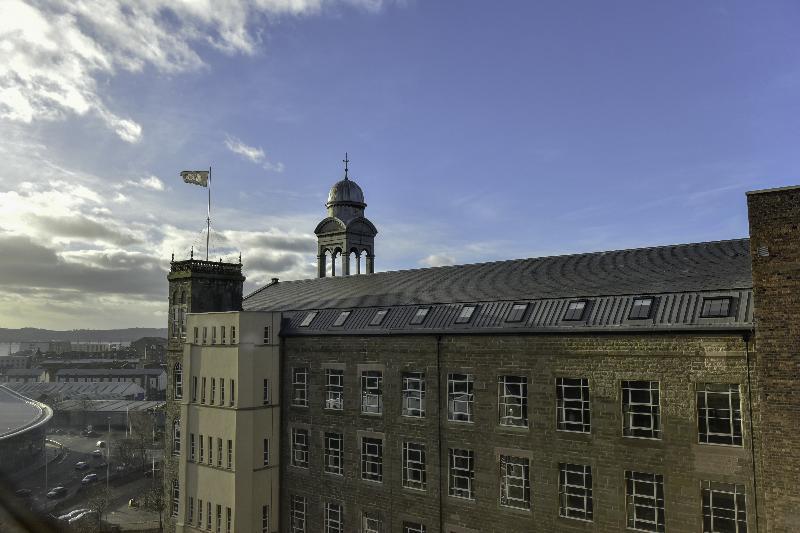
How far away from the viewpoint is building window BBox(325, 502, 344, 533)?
38.3 m

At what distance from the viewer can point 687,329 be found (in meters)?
26.9

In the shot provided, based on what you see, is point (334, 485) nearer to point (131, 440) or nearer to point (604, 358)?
point (604, 358)

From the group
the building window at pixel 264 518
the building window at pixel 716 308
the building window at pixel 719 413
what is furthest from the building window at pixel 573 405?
the building window at pixel 264 518

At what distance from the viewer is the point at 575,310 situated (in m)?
31.3

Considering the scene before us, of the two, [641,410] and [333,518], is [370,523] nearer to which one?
[333,518]

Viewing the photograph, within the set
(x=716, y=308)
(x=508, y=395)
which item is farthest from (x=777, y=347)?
(x=508, y=395)

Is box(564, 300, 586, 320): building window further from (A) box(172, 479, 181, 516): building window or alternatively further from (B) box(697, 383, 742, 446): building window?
(A) box(172, 479, 181, 516): building window

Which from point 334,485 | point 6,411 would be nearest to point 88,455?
point 6,411

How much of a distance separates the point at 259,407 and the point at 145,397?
14355cm

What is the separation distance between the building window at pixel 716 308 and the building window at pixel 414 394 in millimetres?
15688

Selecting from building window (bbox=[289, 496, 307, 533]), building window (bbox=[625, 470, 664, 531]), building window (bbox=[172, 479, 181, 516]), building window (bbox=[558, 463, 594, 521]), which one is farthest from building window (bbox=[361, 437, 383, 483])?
building window (bbox=[172, 479, 181, 516])

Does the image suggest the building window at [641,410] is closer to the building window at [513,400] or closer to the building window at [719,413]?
the building window at [719,413]

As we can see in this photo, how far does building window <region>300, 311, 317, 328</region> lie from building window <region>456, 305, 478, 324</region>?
41.0ft

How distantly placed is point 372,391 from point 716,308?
2044 cm
